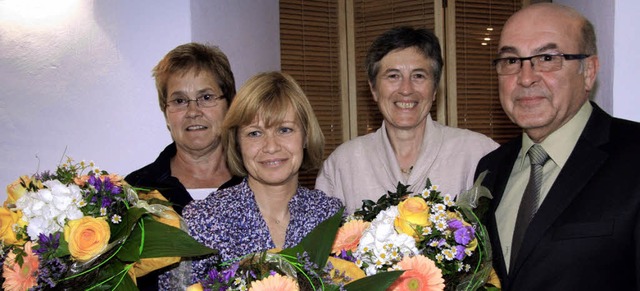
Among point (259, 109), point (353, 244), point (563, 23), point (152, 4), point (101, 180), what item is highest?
point (152, 4)

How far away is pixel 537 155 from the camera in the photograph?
2.25 meters

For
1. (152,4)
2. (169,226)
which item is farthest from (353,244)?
(152,4)

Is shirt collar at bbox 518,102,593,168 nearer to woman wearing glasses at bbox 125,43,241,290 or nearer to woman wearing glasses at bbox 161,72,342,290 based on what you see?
woman wearing glasses at bbox 161,72,342,290

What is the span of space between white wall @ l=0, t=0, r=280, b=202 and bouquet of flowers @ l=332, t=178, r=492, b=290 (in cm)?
210

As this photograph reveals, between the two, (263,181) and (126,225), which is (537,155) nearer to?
(263,181)

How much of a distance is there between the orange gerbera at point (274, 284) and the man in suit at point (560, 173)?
81 cm

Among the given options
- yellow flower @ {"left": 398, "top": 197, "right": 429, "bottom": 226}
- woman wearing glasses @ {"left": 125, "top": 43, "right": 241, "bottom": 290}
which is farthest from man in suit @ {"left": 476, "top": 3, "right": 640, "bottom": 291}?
woman wearing glasses @ {"left": 125, "top": 43, "right": 241, "bottom": 290}

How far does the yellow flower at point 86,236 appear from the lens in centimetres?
172

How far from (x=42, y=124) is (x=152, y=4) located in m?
0.86

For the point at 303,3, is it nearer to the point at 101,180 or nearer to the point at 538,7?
the point at 538,7

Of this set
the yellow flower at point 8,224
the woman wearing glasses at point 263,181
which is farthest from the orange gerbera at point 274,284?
the yellow flower at point 8,224

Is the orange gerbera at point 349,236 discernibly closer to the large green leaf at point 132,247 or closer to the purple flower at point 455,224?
the purple flower at point 455,224

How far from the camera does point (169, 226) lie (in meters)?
1.87

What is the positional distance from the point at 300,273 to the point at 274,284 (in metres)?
0.11
